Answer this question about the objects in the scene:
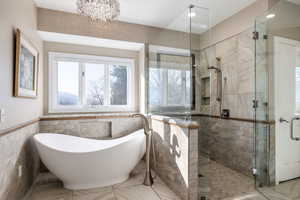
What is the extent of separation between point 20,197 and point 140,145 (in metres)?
1.42

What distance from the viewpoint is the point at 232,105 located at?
2.65 m

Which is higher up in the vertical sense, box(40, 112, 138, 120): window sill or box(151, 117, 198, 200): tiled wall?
box(40, 112, 138, 120): window sill

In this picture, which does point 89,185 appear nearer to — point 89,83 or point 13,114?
point 13,114

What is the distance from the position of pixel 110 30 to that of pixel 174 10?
108cm

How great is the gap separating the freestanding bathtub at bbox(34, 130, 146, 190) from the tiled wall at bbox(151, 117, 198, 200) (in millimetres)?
293

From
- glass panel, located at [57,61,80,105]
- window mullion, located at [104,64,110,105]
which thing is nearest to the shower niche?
window mullion, located at [104,64,110,105]

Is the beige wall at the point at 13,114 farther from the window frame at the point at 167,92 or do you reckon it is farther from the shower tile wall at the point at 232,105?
the shower tile wall at the point at 232,105

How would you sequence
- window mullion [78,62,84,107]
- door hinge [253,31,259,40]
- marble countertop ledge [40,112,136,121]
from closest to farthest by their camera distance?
door hinge [253,31,259,40]
marble countertop ledge [40,112,136,121]
window mullion [78,62,84,107]

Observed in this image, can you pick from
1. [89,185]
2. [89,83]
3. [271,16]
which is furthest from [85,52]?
[271,16]

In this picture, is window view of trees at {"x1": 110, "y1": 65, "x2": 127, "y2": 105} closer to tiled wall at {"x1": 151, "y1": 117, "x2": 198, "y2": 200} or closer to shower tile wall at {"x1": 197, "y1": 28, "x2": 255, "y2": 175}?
tiled wall at {"x1": 151, "y1": 117, "x2": 198, "y2": 200}

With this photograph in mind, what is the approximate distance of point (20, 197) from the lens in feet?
5.68

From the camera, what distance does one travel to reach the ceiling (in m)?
2.24

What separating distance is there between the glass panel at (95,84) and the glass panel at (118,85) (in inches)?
6.6

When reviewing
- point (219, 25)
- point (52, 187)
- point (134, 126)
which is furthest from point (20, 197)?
point (219, 25)
